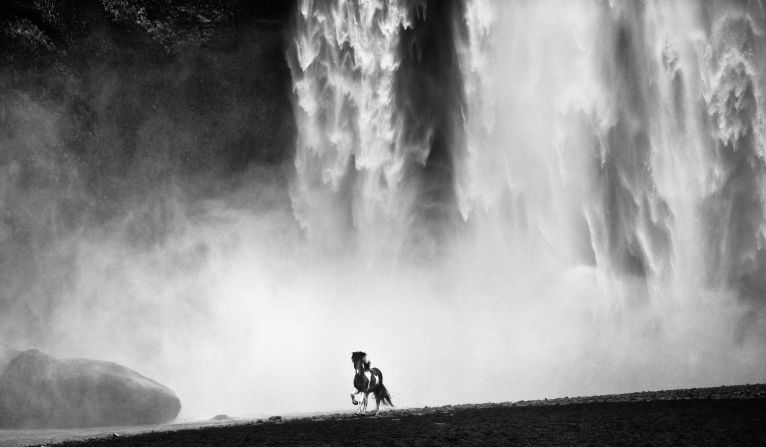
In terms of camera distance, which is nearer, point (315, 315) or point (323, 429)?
point (323, 429)

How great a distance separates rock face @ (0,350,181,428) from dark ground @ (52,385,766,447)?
1079 cm

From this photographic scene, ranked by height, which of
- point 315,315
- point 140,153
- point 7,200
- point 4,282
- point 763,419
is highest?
point 140,153

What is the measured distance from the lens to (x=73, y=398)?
27672mm

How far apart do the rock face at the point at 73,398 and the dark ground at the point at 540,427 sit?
10789 millimetres

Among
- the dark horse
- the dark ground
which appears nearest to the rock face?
the dark ground

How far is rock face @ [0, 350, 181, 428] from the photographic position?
89.8 ft

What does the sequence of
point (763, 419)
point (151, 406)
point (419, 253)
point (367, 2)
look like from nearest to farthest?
point (763, 419), point (151, 406), point (367, 2), point (419, 253)

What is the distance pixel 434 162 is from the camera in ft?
139

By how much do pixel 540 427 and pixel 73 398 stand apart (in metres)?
20.7

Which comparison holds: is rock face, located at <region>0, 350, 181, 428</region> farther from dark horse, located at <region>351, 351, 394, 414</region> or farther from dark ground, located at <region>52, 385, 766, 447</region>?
dark horse, located at <region>351, 351, 394, 414</region>

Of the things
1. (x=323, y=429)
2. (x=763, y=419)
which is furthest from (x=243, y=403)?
(x=763, y=419)

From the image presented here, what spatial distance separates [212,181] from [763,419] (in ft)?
119

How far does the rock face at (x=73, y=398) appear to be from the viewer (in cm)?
2736

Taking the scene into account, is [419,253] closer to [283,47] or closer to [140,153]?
[283,47]
